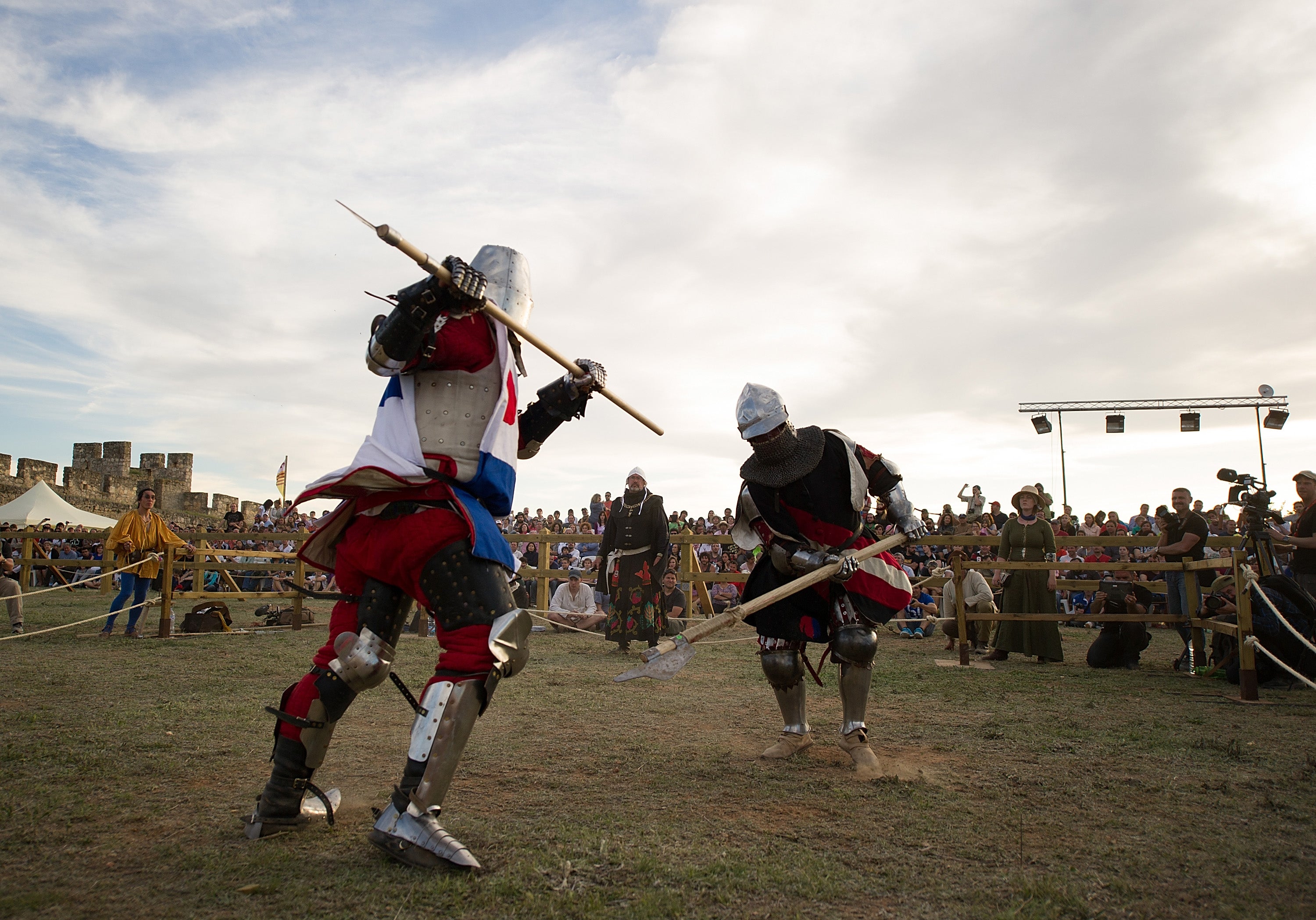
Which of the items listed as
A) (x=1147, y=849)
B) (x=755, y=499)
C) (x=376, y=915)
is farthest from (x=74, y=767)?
(x=1147, y=849)

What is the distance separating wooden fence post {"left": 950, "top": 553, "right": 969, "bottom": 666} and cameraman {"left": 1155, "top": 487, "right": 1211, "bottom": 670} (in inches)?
73.0

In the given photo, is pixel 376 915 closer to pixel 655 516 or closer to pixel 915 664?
pixel 915 664

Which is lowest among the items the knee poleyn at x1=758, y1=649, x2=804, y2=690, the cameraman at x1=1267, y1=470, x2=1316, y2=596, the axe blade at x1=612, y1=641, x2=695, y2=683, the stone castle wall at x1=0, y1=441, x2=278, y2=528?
the knee poleyn at x1=758, y1=649, x2=804, y2=690

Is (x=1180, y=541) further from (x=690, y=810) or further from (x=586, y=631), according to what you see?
(x=690, y=810)

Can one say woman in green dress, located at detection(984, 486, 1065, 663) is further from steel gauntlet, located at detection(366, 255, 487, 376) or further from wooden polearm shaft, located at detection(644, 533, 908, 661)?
steel gauntlet, located at detection(366, 255, 487, 376)

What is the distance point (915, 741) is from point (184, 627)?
833cm

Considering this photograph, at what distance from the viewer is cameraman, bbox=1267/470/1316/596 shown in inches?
256

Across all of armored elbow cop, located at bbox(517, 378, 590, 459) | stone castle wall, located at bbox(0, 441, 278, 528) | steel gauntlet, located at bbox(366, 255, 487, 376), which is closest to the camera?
steel gauntlet, located at bbox(366, 255, 487, 376)

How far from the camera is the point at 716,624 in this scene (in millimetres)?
3432

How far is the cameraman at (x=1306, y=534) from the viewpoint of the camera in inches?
256

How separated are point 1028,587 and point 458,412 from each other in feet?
21.9

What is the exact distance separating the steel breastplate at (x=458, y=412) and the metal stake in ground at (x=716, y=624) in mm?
972

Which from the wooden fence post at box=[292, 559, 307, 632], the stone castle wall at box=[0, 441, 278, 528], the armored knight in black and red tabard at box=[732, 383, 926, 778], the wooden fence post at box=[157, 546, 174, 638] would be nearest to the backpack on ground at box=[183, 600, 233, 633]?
the wooden fence post at box=[157, 546, 174, 638]

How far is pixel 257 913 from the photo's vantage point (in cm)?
205
